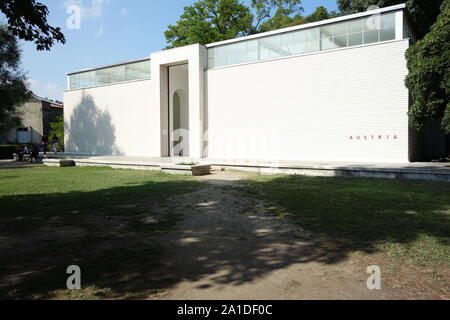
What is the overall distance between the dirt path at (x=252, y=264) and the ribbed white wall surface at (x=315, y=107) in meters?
10.3

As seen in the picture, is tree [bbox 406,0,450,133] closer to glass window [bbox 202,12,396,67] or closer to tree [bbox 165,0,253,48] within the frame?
glass window [bbox 202,12,396,67]

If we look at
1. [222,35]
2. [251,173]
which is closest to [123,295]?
[251,173]

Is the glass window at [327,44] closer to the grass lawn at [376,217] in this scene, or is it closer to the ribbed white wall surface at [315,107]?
the ribbed white wall surface at [315,107]

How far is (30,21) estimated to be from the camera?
24.0ft

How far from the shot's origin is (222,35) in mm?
32125

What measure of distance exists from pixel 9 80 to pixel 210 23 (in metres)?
18.7

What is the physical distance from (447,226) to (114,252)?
5114 mm

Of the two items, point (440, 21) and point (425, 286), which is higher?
point (440, 21)

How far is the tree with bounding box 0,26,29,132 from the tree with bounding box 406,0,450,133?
2571 cm

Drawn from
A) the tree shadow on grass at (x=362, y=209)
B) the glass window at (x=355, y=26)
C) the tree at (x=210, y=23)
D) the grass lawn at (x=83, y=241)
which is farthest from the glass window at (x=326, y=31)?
the tree at (x=210, y=23)

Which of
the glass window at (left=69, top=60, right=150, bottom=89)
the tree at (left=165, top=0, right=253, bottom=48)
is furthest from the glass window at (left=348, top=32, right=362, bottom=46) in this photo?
the tree at (left=165, top=0, right=253, bottom=48)

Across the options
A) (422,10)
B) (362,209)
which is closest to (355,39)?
(422,10)

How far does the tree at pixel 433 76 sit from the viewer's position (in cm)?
1061

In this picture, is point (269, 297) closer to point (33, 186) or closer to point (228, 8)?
point (33, 186)
